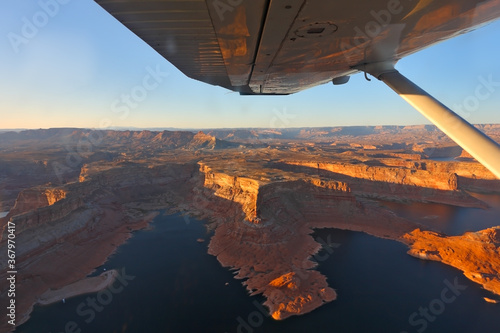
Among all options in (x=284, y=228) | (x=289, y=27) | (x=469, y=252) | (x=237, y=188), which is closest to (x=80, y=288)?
(x=284, y=228)

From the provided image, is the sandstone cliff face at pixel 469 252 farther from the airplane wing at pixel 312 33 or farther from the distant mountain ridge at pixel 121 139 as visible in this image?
the distant mountain ridge at pixel 121 139

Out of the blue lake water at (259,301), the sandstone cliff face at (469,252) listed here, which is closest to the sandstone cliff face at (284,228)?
the blue lake water at (259,301)

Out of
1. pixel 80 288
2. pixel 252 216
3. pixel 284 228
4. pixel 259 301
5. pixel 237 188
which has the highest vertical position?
pixel 237 188

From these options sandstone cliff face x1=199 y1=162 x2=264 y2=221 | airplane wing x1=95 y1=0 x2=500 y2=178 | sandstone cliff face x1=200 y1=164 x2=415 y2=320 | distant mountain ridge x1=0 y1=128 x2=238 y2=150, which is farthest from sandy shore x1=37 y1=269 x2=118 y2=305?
distant mountain ridge x1=0 y1=128 x2=238 y2=150

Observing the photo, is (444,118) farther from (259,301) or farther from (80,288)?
(80,288)

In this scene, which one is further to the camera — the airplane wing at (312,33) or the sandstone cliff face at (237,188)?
→ the sandstone cliff face at (237,188)

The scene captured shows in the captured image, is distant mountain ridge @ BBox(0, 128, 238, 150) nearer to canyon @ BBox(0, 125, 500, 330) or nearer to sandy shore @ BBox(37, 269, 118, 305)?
canyon @ BBox(0, 125, 500, 330)

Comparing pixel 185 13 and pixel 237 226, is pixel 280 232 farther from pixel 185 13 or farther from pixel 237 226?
pixel 185 13
